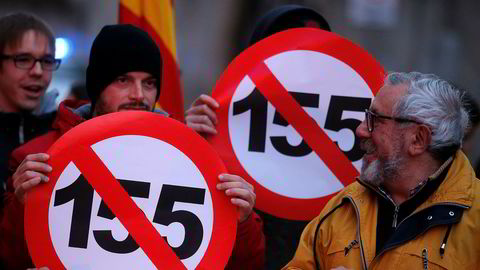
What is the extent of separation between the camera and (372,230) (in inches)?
148

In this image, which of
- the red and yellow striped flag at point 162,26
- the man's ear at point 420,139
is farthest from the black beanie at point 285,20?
the man's ear at point 420,139

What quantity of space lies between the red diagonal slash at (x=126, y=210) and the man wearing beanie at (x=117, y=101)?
319 millimetres

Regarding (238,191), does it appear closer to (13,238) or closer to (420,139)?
(420,139)

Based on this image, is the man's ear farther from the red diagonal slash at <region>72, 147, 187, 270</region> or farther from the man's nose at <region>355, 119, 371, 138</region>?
the red diagonal slash at <region>72, 147, 187, 270</region>

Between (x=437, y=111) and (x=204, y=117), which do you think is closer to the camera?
(x=437, y=111)

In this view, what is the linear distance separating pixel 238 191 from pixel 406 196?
2.19ft

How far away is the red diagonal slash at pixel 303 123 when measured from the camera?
4324 millimetres

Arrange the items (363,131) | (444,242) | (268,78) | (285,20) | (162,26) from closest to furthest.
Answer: (444,242) < (363,131) < (268,78) < (285,20) < (162,26)

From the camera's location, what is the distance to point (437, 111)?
12.5 feet

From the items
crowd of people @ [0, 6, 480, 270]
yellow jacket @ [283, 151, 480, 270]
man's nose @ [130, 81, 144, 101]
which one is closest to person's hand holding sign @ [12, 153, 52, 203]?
crowd of people @ [0, 6, 480, 270]

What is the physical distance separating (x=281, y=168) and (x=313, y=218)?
0.26 m

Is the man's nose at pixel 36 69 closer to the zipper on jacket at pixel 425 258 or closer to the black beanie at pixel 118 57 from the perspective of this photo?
the black beanie at pixel 118 57

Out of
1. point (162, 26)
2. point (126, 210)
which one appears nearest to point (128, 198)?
point (126, 210)

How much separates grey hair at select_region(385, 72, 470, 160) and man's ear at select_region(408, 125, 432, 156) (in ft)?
0.06
